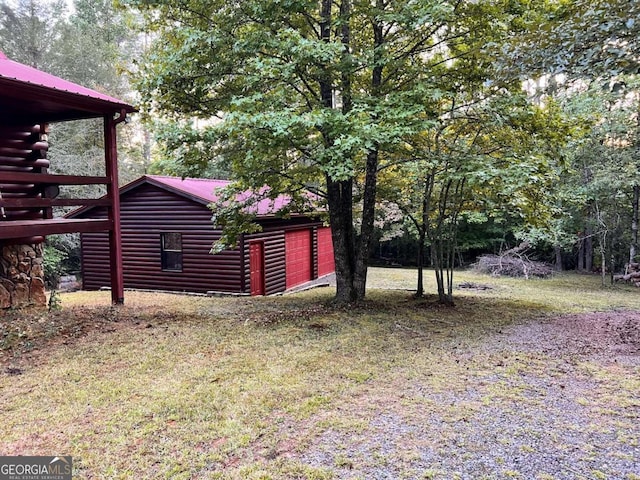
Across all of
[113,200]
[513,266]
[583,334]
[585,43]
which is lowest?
[583,334]

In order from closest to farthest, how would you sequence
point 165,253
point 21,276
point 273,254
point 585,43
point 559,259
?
point 585,43 → point 21,276 → point 165,253 → point 273,254 → point 559,259

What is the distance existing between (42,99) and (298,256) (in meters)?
9.28

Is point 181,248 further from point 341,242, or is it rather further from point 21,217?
point 341,242

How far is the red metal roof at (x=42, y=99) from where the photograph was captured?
226 inches

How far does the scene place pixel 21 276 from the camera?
23.0 feet

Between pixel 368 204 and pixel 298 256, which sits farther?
pixel 298 256

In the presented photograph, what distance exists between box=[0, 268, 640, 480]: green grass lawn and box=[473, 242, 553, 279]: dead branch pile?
9.74 m

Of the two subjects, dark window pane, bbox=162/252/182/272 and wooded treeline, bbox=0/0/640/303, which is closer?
wooded treeline, bbox=0/0/640/303

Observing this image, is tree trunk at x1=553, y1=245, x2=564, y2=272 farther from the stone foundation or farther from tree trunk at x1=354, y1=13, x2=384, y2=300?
the stone foundation

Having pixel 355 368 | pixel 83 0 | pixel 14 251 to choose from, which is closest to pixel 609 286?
pixel 355 368

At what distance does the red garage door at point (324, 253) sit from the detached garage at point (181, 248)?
2.54 meters

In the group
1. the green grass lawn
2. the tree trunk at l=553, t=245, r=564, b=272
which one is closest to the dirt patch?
the green grass lawn

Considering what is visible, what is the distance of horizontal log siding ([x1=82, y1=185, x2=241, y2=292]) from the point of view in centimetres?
1159

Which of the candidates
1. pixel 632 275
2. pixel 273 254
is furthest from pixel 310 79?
pixel 632 275
